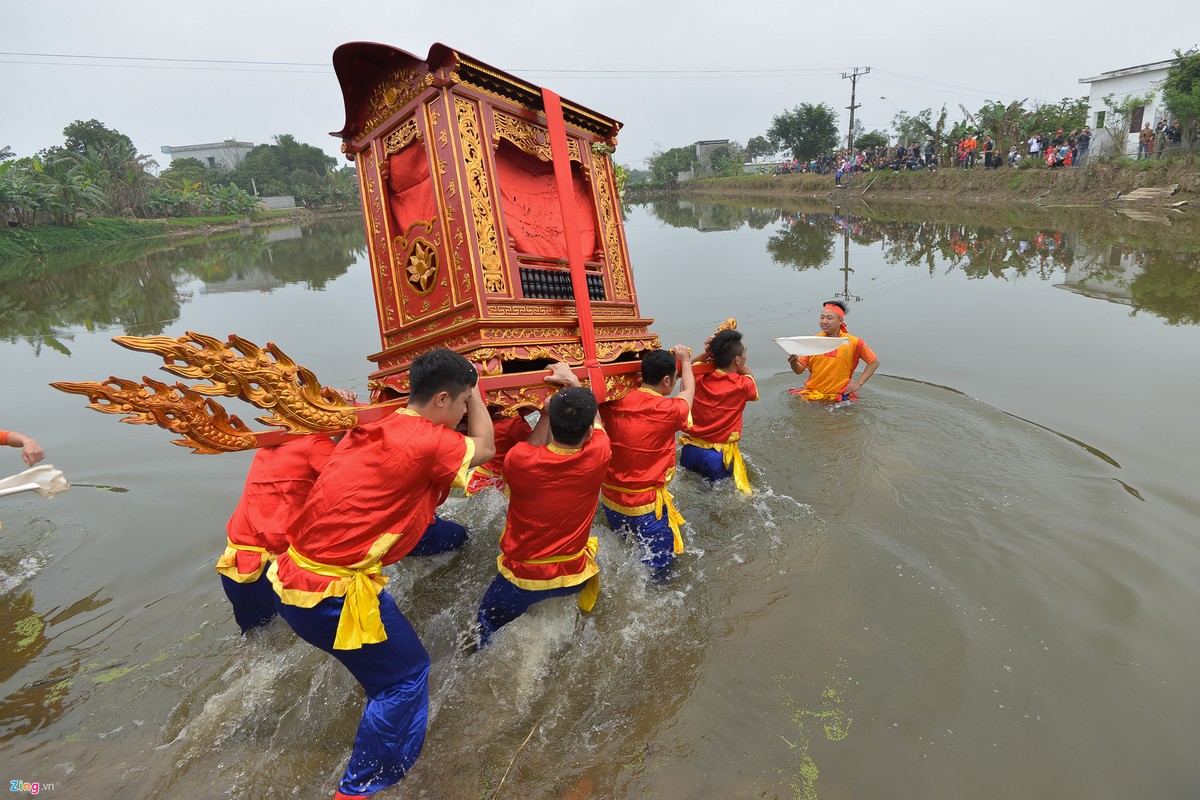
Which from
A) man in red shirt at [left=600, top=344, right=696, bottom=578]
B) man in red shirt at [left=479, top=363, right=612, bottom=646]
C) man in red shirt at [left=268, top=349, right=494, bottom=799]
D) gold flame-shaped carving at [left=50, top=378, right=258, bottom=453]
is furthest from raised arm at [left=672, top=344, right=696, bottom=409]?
gold flame-shaped carving at [left=50, top=378, right=258, bottom=453]

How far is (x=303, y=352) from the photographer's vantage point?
364 inches

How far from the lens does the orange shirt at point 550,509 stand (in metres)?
2.78

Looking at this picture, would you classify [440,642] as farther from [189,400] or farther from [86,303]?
[86,303]

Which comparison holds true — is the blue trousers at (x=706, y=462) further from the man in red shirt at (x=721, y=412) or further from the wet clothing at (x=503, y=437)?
the wet clothing at (x=503, y=437)

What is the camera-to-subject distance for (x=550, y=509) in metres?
2.84

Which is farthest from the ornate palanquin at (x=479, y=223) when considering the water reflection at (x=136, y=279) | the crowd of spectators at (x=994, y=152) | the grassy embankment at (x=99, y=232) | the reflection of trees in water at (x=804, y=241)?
the grassy embankment at (x=99, y=232)

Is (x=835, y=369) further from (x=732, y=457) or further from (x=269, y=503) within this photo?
(x=269, y=503)

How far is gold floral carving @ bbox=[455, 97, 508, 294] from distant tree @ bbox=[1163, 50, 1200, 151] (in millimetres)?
26095

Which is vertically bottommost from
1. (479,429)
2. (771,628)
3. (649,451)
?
(771,628)

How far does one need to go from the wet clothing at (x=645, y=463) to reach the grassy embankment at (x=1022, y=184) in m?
25.2

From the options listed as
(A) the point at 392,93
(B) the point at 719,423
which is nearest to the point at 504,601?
(B) the point at 719,423

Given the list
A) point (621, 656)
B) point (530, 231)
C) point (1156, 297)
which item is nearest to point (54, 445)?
point (530, 231)

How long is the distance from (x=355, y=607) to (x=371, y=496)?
0.45 metres

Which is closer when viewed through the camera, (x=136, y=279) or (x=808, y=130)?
(x=136, y=279)
